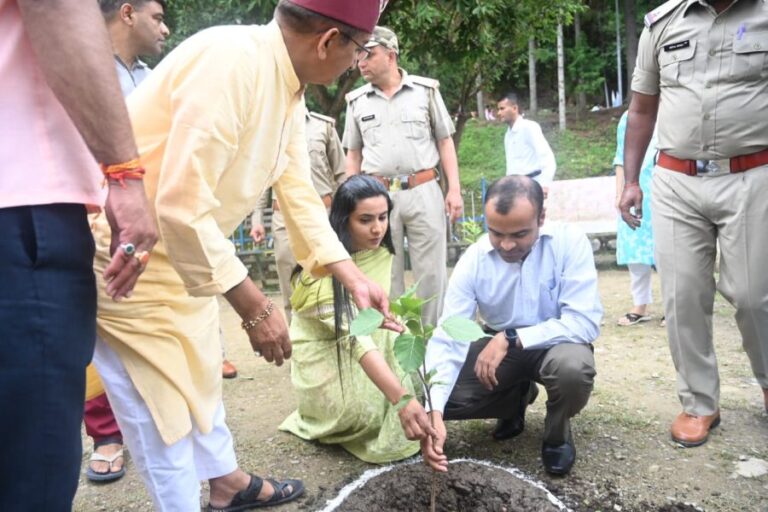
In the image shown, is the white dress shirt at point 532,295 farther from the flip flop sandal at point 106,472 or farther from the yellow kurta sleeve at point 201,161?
the flip flop sandal at point 106,472

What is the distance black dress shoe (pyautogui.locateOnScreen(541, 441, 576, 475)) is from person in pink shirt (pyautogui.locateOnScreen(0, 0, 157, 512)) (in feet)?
6.55

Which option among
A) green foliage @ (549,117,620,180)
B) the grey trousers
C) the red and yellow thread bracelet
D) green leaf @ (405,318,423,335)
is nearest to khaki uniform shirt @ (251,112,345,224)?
the grey trousers

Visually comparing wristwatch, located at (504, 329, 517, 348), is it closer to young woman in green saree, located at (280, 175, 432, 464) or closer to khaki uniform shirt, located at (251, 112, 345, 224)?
young woman in green saree, located at (280, 175, 432, 464)

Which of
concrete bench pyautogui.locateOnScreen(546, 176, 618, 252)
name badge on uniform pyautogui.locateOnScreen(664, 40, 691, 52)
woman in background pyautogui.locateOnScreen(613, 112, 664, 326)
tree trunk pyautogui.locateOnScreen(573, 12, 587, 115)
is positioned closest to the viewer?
name badge on uniform pyautogui.locateOnScreen(664, 40, 691, 52)

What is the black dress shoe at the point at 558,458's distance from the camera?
107 inches

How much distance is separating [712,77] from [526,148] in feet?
12.7

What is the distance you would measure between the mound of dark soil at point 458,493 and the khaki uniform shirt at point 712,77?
1685mm

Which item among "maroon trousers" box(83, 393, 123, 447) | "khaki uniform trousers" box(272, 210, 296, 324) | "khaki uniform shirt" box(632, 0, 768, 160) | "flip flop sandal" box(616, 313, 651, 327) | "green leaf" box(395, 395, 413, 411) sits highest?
"khaki uniform shirt" box(632, 0, 768, 160)

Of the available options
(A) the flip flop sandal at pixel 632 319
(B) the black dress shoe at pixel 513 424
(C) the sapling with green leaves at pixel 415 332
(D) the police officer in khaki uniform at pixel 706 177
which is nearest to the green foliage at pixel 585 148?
(A) the flip flop sandal at pixel 632 319

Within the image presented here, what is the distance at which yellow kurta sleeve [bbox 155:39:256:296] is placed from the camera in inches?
62.6

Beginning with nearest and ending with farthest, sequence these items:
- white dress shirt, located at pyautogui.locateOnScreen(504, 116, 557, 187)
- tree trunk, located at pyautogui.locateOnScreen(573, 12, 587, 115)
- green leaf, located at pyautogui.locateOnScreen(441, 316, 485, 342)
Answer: green leaf, located at pyautogui.locateOnScreen(441, 316, 485, 342)
white dress shirt, located at pyautogui.locateOnScreen(504, 116, 557, 187)
tree trunk, located at pyautogui.locateOnScreen(573, 12, 587, 115)

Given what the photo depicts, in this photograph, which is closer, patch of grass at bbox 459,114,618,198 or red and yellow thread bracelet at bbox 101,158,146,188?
red and yellow thread bracelet at bbox 101,158,146,188

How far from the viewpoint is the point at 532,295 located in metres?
2.85

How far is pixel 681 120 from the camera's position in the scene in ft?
9.61
